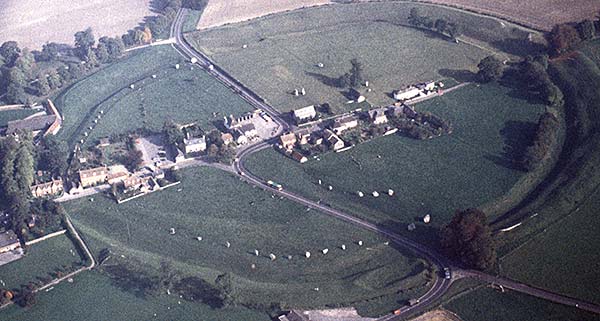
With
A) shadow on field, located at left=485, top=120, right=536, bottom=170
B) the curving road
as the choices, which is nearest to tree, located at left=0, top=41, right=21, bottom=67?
the curving road

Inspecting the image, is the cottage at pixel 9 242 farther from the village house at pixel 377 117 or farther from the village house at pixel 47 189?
the village house at pixel 377 117

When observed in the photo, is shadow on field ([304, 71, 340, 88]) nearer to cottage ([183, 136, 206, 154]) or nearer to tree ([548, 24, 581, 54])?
cottage ([183, 136, 206, 154])

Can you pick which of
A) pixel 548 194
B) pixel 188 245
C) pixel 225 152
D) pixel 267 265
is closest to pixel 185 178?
pixel 225 152

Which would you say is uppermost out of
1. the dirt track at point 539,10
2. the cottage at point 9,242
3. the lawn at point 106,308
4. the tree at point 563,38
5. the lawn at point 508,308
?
the dirt track at point 539,10

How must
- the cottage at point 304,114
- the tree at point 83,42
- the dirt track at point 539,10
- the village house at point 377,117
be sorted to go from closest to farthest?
the village house at point 377,117 < the cottage at point 304,114 < the dirt track at point 539,10 < the tree at point 83,42

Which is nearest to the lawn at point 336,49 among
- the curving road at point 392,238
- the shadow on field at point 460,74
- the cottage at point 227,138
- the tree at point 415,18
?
the shadow on field at point 460,74

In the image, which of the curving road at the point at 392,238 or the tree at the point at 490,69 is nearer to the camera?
the curving road at the point at 392,238

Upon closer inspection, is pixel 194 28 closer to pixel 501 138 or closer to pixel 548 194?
pixel 501 138

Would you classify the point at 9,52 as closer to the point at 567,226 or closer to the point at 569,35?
the point at 567,226
